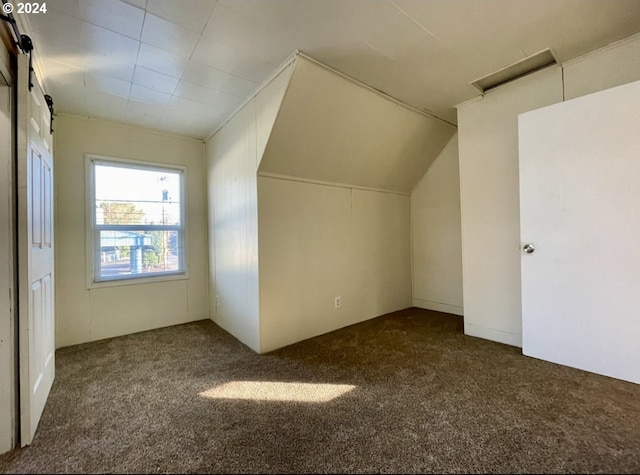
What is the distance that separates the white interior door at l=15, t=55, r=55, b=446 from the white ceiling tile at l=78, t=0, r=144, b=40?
438 mm

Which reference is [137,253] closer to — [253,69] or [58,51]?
[58,51]

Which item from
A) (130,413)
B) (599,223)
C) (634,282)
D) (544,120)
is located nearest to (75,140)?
(130,413)

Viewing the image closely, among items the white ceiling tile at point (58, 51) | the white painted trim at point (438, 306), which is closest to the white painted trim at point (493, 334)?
the white painted trim at point (438, 306)

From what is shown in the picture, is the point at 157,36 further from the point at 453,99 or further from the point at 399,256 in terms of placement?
the point at 399,256

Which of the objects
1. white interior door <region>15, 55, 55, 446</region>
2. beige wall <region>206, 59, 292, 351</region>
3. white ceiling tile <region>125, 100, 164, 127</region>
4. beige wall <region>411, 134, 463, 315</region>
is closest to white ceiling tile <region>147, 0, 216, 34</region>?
beige wall <region>206, 59, 292, 351</region>

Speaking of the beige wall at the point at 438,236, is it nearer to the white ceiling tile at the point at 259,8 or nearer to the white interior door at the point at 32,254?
the white ceiling tile at the point at 259,8

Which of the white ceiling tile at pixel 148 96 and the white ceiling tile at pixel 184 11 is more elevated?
the white ceiling tile at pixel 148 96

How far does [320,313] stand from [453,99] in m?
2.57

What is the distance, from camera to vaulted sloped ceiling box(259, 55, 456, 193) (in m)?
2.30

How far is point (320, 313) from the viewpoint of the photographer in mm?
2957

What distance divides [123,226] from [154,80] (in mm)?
1689

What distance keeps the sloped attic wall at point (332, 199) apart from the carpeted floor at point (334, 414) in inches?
22.7

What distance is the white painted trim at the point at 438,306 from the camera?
11.8ft

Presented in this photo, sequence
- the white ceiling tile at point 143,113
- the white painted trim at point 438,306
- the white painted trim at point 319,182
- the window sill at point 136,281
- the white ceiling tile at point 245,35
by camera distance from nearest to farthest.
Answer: the white ceiling tile at point 245,35
the white painted trim at point 319,182
the white ceiling tile at point 143,113
the window sill at point 136,281
the white painted trim at point 438,306
